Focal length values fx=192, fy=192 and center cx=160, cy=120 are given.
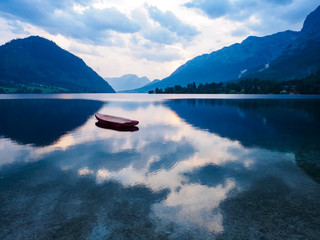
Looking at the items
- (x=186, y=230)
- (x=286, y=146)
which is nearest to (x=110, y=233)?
(x=186, y=230)

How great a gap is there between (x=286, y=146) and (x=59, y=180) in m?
25.3

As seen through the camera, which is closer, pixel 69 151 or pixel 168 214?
pixel 168 214

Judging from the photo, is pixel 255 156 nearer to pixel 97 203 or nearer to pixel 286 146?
pixel 286 146

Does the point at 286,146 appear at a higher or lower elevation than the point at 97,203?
lower

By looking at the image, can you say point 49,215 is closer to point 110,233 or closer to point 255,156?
point 110,233

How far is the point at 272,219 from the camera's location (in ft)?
32.5

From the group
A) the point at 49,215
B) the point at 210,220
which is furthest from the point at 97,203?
the point at 210,220

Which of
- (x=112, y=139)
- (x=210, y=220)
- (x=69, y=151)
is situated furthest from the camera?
(x=112, y=139)

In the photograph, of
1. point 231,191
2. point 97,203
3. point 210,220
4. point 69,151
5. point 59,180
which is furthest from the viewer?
point 69,151

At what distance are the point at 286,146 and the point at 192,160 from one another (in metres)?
13.5

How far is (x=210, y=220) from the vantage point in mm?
9781

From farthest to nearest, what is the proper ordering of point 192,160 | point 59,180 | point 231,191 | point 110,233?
point 192,160, point 59,180, point 231,191, point 110,233

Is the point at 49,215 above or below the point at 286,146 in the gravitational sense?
above

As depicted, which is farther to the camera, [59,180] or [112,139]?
[112,139]
